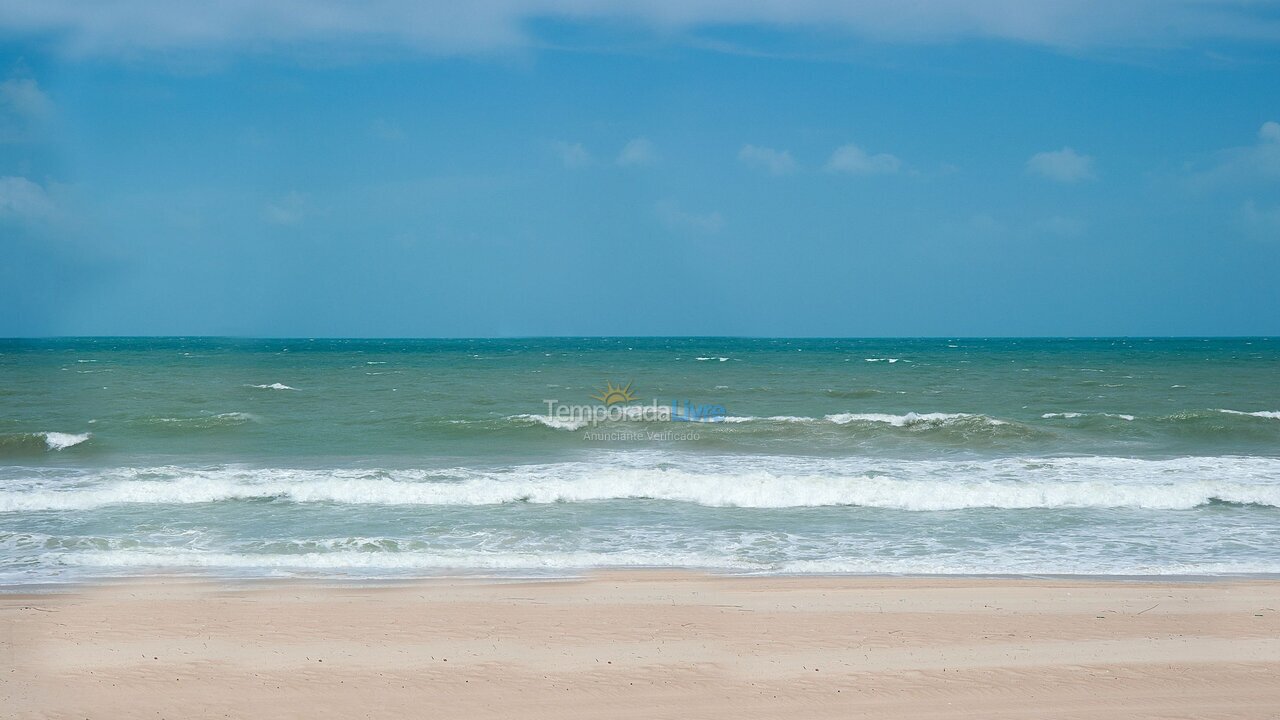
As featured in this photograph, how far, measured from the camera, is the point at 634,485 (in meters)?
13.5

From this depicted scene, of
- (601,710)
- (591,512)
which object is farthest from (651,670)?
(591,512)

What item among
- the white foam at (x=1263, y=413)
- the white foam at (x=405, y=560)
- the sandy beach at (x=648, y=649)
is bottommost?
the white foam at (x=405, y=560)

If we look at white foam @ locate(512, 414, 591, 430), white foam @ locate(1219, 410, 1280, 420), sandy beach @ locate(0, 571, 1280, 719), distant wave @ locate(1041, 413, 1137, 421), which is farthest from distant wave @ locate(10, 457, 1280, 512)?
white foam @ locate(1219, 410, 1280, 420)

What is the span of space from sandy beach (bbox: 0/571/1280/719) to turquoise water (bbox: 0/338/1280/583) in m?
1.03

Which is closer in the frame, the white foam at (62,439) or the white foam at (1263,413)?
the white foam at (62,439)

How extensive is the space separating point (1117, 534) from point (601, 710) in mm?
7898

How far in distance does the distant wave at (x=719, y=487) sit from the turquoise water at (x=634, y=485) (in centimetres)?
6

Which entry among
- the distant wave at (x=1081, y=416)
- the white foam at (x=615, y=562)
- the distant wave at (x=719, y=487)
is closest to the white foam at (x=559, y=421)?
the distant wave at (x=719, y=487)

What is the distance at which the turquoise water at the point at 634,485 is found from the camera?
9.50 metres

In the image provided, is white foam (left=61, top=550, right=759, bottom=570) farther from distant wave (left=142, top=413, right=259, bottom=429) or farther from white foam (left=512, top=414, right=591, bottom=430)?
distant wave (left=142, top=413, right=259, bottom=429)

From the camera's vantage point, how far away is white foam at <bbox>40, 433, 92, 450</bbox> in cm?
1828

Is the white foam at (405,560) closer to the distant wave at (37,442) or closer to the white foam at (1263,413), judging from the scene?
the distant wave at (37,442)

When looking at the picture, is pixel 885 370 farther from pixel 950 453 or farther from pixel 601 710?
pixel 601 710

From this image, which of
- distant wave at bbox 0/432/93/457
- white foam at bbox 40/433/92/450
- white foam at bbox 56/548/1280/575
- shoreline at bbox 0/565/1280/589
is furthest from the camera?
white foam at bbox 40/433/92/450
